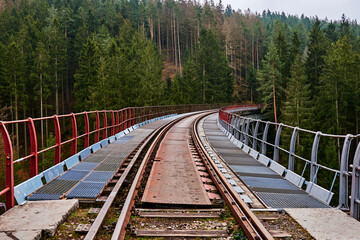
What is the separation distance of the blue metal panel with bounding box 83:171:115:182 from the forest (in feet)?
67.1

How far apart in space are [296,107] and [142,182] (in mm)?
44371

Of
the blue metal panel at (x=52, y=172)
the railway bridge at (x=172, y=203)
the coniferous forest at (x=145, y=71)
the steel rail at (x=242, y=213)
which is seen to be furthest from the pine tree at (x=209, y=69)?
the steel rail at (x=242, y=213)

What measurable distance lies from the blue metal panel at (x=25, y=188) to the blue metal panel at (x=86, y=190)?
2.33 ft

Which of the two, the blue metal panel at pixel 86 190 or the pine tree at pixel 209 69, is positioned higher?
the pine tree at pixel 209 69

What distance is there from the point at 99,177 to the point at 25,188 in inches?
78.3

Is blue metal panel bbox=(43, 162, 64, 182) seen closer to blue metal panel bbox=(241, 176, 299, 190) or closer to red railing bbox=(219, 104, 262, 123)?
blue metal panel bbox=(241, 176, 299, 190)

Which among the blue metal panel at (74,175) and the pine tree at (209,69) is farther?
the pine tree at (209,69)

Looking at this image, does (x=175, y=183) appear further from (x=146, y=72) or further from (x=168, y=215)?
(x=146, y=72)

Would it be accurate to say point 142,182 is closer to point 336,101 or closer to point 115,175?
point 115,175

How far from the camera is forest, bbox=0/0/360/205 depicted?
47.1 meters

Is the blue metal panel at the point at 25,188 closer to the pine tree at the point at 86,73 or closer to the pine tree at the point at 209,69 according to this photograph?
the pine tree at the point at 86,73

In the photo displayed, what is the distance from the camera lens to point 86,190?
6.35 m

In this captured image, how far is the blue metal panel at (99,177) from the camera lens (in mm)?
7230

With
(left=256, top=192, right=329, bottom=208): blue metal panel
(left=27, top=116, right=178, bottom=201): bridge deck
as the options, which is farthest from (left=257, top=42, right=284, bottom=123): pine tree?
(left=256, top=192, right=329, bottom=208): blue metal panel
